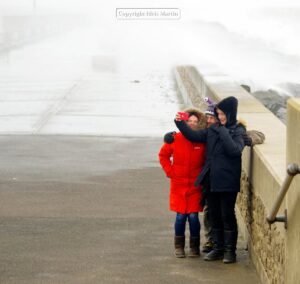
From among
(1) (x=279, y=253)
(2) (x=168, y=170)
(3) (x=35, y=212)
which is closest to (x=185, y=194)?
(2) (x=168, y=170)

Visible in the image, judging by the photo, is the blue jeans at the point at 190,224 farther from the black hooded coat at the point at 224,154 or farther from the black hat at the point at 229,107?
the black hat at the point at 229,107

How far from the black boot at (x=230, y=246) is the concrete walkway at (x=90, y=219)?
7 cm

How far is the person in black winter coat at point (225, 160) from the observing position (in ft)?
25.8

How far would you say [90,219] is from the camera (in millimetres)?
9914

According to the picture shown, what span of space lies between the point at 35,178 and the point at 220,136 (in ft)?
15.3

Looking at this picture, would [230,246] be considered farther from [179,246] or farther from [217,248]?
[179,246]

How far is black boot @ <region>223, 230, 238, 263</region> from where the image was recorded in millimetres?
8148

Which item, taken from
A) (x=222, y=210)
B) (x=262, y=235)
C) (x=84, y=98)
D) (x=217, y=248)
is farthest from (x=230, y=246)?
(x=84, y=98)

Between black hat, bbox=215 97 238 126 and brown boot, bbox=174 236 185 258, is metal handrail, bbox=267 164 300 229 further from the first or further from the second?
brown boot, bbox=174 236 185 258

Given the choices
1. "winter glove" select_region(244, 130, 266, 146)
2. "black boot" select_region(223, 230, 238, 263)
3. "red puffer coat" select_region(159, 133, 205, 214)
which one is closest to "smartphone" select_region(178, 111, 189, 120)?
"red puffer coat" select_region(159, 133, 205, 214)

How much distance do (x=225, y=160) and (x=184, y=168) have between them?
16.5 inches

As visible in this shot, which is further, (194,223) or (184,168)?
(194,223)

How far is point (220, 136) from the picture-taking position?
25.7 feet

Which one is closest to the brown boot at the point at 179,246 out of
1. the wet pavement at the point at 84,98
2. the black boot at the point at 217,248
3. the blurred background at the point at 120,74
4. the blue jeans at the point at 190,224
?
the blue jeans at the point at 190,224
